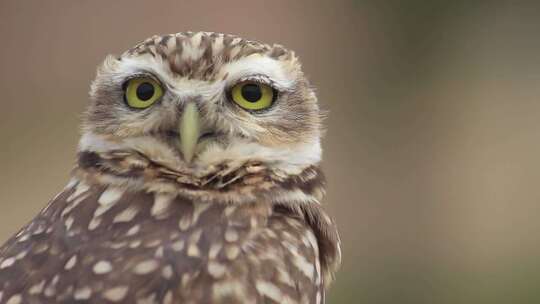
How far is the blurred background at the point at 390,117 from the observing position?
708 centimetres

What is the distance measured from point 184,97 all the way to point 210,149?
0.40 ft

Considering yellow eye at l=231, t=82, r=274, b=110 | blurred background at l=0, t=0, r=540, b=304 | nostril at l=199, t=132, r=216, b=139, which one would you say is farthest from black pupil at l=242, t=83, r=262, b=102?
blurred background at l=0, t=0, r=540, b=304

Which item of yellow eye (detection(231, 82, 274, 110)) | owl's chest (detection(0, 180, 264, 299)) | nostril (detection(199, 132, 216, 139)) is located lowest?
owl's chest (detection(0, 180, 264, 299))

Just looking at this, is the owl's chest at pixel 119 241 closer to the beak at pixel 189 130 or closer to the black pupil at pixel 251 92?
the beak at pixel 189 130

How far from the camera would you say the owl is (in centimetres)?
195

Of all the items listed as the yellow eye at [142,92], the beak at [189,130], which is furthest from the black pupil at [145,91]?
the beak at [189,130]

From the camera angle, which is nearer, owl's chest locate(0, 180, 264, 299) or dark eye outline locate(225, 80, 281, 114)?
owl's chest locate(0, 180, 264, 299)

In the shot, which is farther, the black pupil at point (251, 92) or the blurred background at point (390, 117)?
the blurred background at point (390, 117)

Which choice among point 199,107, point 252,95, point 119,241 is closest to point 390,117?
point 252,95

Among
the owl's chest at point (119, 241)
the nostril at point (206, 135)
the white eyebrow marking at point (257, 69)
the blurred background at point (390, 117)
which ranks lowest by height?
the blurred background at point (390, 117)

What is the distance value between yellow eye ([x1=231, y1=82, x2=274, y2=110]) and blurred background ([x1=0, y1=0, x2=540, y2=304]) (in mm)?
4469

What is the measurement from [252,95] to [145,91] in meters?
0.23

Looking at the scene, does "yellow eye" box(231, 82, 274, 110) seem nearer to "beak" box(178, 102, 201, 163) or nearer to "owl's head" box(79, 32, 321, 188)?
"owl's head" box(79, 32, 321, 188)

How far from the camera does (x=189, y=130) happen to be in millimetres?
2088
